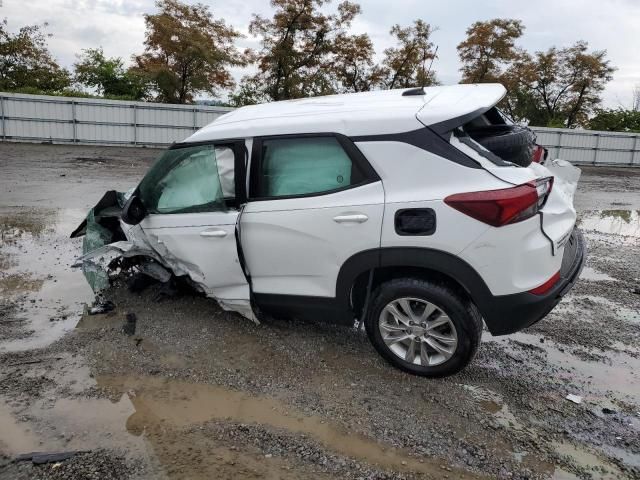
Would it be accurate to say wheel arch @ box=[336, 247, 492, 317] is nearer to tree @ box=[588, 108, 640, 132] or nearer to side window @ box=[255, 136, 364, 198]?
side window @ box=[255, 136, 364, 198]

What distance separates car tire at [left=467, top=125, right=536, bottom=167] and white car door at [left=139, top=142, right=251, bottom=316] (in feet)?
5.69

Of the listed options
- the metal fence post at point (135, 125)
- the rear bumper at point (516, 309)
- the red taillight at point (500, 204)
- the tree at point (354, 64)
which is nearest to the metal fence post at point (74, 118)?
the metal fence post at point (135, 125)

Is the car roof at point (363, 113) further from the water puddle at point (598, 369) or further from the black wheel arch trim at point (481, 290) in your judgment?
the water puddle at point (598, 369)

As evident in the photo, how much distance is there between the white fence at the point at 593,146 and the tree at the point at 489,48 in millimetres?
7828

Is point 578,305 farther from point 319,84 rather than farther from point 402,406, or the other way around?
point 319,84

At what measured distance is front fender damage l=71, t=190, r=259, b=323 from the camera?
4289mm

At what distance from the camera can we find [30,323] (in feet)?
14.6

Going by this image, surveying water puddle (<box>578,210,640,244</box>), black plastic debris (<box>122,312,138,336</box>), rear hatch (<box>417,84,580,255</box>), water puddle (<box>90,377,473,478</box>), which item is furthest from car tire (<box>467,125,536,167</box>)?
water puddle (<box>578,210,640,244</box>)

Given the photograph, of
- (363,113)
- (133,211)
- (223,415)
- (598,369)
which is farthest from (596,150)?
(223,415)

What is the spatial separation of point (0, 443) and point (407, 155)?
2926 millimetres

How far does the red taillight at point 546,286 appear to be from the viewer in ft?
10.7

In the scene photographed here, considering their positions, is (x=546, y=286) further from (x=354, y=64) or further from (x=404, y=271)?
(x=354, y=64)

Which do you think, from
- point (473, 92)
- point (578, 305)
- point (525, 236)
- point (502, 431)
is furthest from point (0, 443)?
point (578, 305)

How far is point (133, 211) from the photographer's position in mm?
4332
